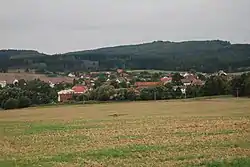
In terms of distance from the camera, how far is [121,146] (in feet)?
74.3

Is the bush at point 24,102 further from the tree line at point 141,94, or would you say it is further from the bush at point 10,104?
the bush at point 10,104

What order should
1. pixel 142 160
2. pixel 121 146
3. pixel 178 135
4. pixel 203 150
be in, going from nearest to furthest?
pixel 142 160 → pixel 203 150 → pixel 121 146 → pixel 178 135

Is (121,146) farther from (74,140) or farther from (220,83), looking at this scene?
(220,83)

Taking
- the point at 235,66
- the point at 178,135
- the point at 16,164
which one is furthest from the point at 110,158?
the point at 235,66

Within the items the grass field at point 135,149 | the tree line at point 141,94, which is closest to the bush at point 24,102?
the tree line at point 141,94

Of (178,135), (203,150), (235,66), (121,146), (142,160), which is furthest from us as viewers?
(235,66)

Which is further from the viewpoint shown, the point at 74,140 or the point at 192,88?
the point at 192,88

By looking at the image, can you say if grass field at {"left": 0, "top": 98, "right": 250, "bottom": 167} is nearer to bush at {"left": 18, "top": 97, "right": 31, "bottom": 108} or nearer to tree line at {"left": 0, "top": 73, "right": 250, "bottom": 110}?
bush at {"left": 18, "top": 97, "right": 31, "bottom": 108}

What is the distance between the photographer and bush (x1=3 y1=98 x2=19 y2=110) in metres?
90.8

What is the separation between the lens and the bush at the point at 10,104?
90750 millimetres

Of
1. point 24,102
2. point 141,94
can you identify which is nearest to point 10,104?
point 24,102

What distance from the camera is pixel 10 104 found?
90.8 meters

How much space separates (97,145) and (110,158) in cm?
537

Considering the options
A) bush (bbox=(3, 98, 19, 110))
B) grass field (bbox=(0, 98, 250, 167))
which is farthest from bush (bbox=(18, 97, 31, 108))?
grass field (bbox=(0, 98, 250, 167))
